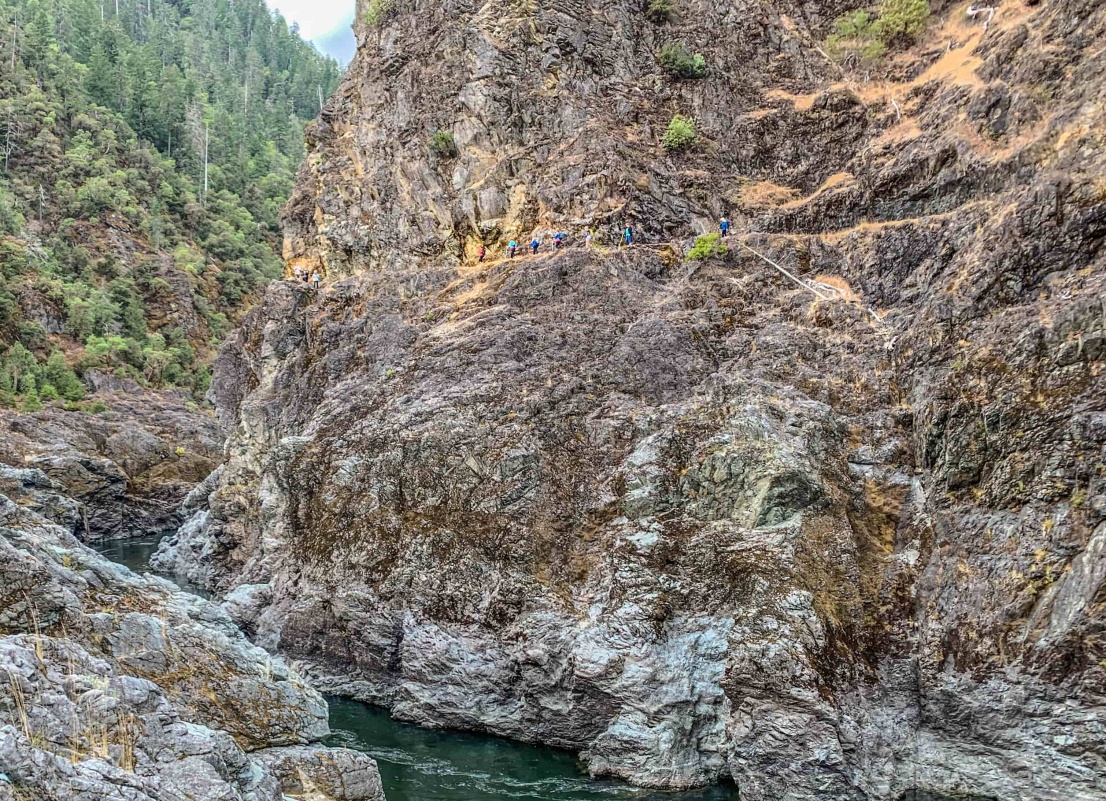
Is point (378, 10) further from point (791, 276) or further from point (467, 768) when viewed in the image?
point (467, 768)

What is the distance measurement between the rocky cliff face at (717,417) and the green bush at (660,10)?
0.71 metres

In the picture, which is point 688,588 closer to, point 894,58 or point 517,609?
point 517,609

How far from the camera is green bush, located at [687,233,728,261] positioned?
2800 cm

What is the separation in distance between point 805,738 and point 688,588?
4.70 m

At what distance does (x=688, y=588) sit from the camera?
1942 centimetres

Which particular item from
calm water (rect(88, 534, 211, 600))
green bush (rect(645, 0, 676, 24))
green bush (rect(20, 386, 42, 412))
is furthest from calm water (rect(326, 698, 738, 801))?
green bush (rect(20, 386, 42, 412))

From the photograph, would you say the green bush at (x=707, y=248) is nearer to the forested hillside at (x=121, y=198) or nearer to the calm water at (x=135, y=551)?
the calm water at (x=135, y=551)

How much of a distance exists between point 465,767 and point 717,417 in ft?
40.8

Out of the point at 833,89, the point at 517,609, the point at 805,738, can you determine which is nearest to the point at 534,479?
the point at 517,609

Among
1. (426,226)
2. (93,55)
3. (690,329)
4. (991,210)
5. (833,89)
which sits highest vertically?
(93,55)

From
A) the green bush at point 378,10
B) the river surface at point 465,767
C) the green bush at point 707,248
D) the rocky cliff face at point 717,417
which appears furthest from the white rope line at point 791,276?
the green bush at point 378,10

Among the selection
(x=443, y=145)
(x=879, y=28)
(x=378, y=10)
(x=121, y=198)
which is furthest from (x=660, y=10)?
(x=121, y=198)

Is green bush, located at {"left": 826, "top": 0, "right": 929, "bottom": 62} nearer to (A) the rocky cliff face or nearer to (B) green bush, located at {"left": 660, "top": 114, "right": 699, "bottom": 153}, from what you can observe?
(A) the rocky cliff face

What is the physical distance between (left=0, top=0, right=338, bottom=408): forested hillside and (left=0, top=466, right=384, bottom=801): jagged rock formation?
51.6 metres
